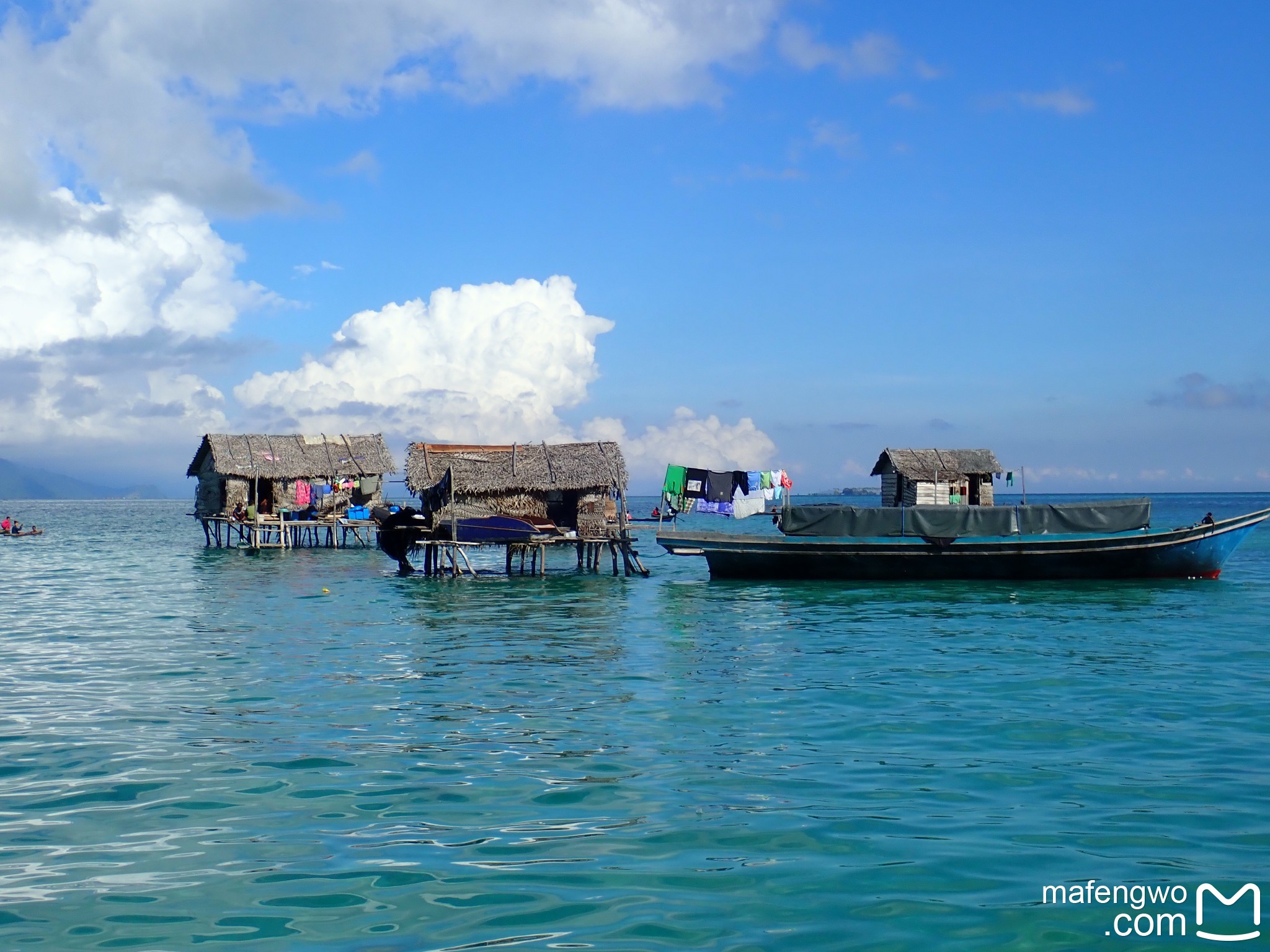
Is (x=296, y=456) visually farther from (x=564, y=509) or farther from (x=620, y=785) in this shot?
(x=620, y=785)

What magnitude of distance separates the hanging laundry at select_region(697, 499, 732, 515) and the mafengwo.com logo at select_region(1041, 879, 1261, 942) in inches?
1096

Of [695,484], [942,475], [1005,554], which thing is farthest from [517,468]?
[942,475]

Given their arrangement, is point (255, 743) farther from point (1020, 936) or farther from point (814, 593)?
point (814, 593)

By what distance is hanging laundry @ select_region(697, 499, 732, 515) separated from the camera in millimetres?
34188

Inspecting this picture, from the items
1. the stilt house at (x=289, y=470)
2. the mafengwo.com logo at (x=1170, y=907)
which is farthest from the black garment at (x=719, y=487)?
the mafengwo.com logo at (x=1170, y=907)

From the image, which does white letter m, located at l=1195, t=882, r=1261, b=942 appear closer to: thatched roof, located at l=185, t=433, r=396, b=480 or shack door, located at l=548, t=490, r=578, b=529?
→ shack door, located at l=548, t=490, r=578, b=529

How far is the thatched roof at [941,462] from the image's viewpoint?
46.4 metres

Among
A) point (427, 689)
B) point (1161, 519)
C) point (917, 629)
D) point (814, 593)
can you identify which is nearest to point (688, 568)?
point (814, 593)

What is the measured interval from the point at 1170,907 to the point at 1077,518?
23.6 metres

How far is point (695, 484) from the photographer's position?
33.9 meters

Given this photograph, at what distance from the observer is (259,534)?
152 feet

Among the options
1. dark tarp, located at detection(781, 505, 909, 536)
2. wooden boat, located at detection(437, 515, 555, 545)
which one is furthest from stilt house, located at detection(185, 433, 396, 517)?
dark tarp, located at detection(781, 505, 909, 536)

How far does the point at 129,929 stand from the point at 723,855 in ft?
11.7

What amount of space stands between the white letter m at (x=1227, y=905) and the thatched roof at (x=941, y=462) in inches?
1606
